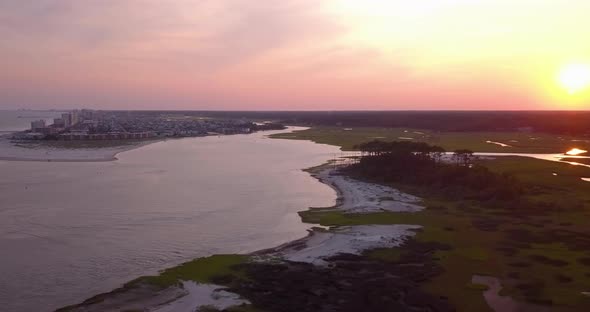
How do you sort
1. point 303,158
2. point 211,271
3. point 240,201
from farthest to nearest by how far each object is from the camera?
1. point 303,158
2. point 240,201
3. point 211,271

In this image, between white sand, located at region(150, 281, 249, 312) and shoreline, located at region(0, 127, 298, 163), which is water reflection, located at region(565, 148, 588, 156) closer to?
shoreline, located at region(0, 127, 298, 163)

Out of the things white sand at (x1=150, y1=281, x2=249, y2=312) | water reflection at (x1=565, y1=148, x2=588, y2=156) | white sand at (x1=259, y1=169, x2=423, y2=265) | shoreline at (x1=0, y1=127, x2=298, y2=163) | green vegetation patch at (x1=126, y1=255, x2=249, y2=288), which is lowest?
white sand at (x1=150, y1=281, x2=249, y2=312)

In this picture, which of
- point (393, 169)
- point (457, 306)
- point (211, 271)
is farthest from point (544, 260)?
point (393, 169)

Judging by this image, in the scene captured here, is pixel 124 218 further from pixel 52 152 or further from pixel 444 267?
pixel 52 152

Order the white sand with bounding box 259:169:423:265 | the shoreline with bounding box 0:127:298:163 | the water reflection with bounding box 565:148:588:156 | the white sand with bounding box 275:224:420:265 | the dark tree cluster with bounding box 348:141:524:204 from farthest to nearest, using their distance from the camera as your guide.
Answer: the water reflection with bounding box 565:148:588:156 → the shoreline with bounding box 0:127:298:163 → the dark tree cluster with bounding box 348:141:524:204 → the white sand with bounding box 259:169:423:265 → the white sand with bounding box 275:224:420:265

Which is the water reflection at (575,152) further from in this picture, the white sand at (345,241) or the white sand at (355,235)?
the white sand at (345,241)

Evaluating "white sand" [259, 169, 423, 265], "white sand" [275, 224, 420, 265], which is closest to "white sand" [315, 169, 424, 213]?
"white sand" [259, 169, 423, 265]

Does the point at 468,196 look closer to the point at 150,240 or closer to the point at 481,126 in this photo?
the point at 150,240
